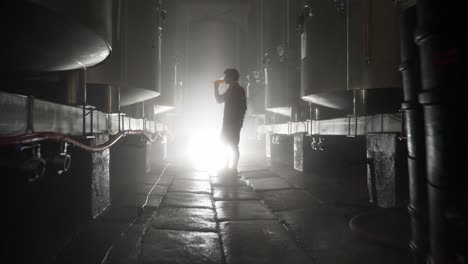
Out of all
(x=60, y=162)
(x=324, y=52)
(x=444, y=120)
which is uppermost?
(x=324, y=52)

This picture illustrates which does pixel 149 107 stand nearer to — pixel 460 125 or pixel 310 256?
pixel 310 256

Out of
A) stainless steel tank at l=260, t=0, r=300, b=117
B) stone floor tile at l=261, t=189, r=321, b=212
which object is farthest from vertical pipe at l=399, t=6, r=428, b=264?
stainless steel tank at l=260, t=0, r=300, b=117

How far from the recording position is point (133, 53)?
4285mm

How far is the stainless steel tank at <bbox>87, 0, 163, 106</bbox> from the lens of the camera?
375 cm

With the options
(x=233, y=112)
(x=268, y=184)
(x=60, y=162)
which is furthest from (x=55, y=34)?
(x=233, y=112)

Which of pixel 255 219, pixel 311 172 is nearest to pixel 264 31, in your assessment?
pixel 311 172

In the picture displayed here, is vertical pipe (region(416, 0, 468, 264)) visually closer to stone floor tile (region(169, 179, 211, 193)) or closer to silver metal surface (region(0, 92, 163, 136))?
silver metal surface (region(0, 92, 163, 136))

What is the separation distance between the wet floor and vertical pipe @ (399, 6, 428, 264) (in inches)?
16.1

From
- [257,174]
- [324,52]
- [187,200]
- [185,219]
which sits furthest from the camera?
[257,174]

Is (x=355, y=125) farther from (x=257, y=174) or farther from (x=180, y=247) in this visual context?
(x=180, y=247)

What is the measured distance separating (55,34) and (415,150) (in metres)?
2.30

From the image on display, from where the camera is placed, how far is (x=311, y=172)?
20.0ft

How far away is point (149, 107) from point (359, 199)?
481cm

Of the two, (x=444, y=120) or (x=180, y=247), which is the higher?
(x=444, y=120)
